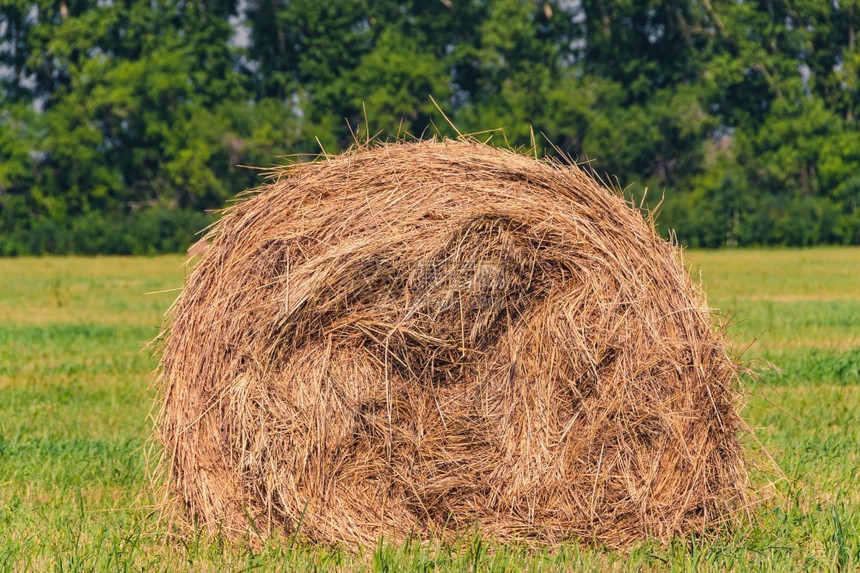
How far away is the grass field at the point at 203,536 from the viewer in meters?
5.60

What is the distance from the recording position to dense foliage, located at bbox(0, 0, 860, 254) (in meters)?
53.5

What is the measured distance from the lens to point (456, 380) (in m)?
6.22

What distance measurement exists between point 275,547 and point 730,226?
4757 cm

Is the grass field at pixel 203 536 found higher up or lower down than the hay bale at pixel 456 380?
lower down

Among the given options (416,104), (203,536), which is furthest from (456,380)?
(416,104)

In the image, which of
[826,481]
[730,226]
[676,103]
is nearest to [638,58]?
[676,103]

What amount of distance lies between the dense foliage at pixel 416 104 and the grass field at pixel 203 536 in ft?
119

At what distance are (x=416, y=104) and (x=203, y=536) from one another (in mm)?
52208

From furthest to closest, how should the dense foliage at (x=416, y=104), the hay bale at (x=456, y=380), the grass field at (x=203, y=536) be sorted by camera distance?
the dense foliage at (x=416, y=104)
the hay bale at (x=456, y=380)
the grass field at (x=203, y=536)

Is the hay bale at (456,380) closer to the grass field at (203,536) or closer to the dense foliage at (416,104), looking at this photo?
the grass field at (203,536)

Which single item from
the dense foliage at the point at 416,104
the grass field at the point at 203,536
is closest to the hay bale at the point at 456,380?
the grass field at the point at 203,536

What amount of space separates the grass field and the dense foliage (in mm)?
36328

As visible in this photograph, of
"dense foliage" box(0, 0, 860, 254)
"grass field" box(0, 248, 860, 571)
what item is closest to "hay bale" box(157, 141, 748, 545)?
"grass field" box(0, 248, 860, 571)

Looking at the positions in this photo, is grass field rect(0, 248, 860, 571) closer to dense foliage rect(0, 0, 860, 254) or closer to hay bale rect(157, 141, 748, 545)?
hay bale rect(157, 141, 748, 545)
